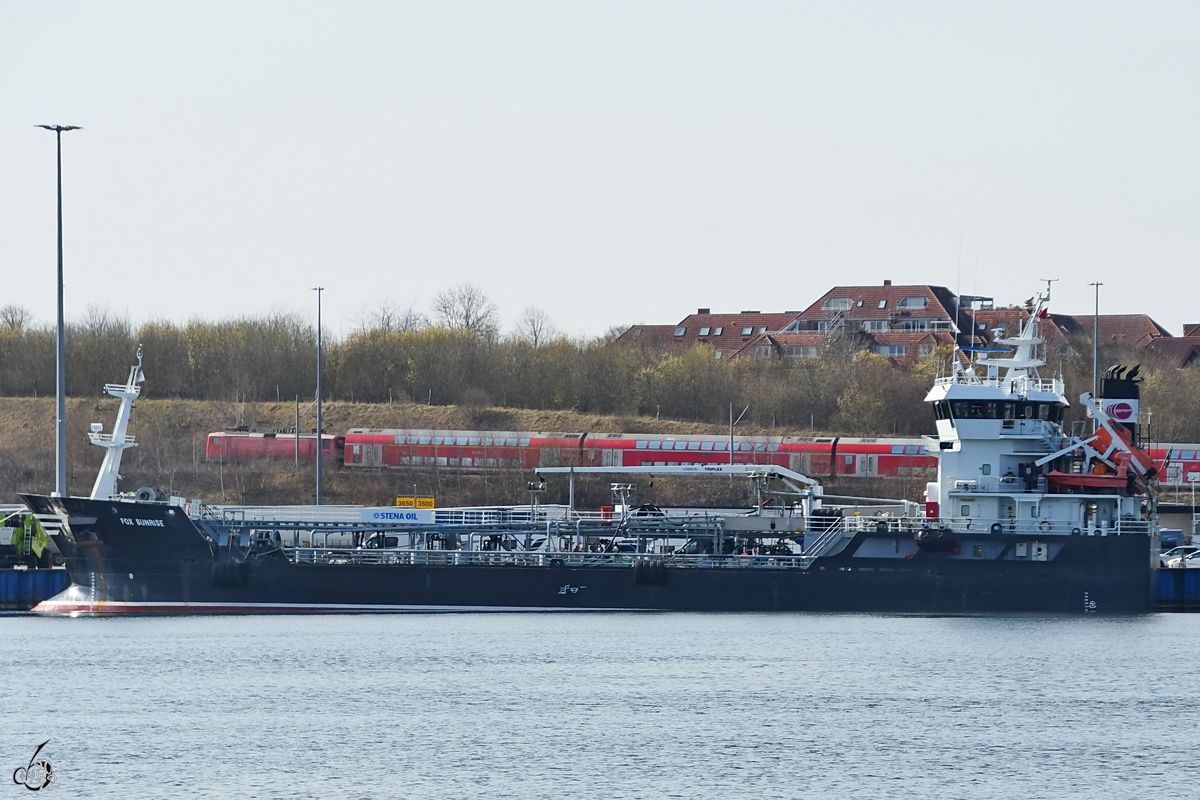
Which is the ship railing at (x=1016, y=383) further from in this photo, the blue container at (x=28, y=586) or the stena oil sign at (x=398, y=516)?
the blue container at (x=28, y=586)

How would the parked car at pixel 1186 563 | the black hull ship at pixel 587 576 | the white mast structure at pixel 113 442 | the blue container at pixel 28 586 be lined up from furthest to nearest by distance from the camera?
the parked car at pixel 1186 563, the blue container at pixel 28 586, the white mast structure at pixel 113 442, the black hull ship at pixel 587 576

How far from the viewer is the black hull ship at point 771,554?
60.2m

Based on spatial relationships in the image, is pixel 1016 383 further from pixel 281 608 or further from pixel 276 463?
pixel 276 463

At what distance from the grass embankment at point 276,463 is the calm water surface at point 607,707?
4530 centimetres

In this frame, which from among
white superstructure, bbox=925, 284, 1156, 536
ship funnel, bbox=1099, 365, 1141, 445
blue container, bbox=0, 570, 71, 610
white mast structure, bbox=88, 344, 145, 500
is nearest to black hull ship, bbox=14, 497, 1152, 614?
white superstructure, bbox=925, 284, 1156, 536

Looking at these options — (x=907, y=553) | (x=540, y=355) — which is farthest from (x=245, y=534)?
(x=540, y=355)

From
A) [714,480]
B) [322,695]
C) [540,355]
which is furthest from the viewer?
[540,355]

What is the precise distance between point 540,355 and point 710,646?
8112 centimetres

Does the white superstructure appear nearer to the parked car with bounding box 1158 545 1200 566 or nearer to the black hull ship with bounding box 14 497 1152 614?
the black hull ship with bounding box 14 497 1152 614

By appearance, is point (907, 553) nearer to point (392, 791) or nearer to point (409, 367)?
point (392, 791)

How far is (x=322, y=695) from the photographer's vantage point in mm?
44531

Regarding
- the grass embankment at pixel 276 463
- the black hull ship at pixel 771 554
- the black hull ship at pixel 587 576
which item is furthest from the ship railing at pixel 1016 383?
the grass embankment at pixel 276 463

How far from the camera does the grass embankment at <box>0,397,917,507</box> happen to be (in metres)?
105

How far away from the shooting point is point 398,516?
210ft
